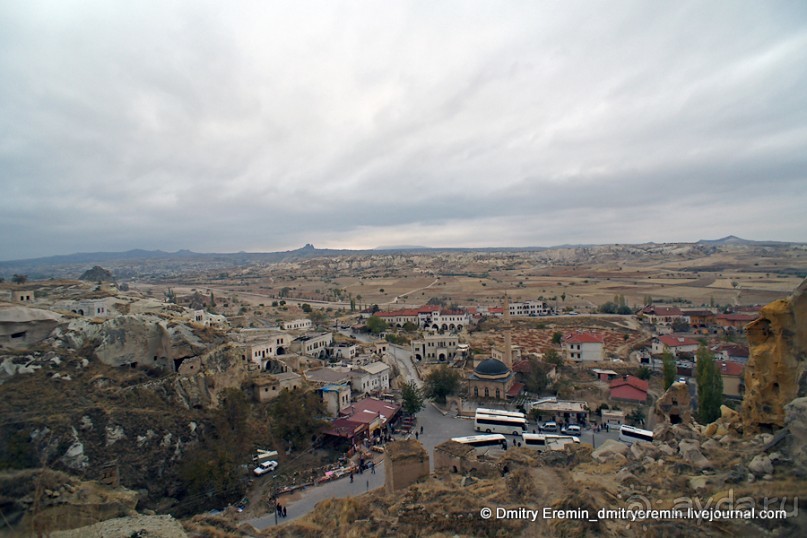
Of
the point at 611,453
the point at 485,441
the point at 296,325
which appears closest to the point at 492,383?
the point at 485,441

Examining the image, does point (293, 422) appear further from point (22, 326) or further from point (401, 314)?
point (401, 314)

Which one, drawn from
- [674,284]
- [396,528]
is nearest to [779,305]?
[396,528]

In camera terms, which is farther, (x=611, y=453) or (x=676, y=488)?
(x=611, y=453)

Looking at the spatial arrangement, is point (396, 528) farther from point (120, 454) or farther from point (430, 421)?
point (430, 421)

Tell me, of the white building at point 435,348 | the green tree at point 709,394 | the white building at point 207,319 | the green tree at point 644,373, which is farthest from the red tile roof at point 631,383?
the white building at point 207,319

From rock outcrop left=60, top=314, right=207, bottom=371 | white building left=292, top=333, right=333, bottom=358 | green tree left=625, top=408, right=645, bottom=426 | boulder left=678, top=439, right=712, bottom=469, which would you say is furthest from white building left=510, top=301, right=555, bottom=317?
boulder left=678, top=439, right=712, bottom=469

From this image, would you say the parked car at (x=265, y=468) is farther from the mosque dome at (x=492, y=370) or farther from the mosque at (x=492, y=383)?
the mosque dome at (x=492, y=370)
